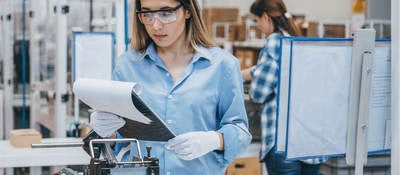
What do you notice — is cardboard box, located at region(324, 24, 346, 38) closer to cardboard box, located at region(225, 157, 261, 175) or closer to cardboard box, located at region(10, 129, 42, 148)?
cardboard box, located at region(225, 157, 261, 175)

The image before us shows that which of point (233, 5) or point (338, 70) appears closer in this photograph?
point (338, 70)

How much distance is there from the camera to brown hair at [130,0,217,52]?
2209 millimetres

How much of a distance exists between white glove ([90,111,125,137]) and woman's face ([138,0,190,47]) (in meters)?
0.31

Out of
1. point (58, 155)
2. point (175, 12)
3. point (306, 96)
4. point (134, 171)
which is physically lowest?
Result: point (58, 155)

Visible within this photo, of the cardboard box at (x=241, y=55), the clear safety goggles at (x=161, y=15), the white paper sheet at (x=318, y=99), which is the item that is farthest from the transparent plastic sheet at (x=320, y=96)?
the cardboard box at (x=241, y=55)

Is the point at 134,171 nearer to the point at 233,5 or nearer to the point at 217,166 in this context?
the point at 217,166

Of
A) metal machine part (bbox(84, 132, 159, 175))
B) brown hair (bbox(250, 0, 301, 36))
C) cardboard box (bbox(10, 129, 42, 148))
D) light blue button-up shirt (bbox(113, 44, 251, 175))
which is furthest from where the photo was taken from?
brown hair (bbox(250, 0, 301, 36))

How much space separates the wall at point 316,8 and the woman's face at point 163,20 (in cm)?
788

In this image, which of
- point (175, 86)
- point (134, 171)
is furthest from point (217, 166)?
point (134, 171)

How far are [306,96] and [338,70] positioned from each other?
0.14m

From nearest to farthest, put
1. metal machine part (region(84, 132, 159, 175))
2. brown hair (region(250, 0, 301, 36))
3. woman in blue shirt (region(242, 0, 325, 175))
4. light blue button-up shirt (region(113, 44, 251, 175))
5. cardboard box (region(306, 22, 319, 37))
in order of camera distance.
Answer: metal machine part (region(84, 132, 159, 175)) → light blue button-up shirt (region(113, 44, 251, 175)) → woman in blue shirt (region(242, 0, 325, 175)) → brown hair (region(250, 0, 301, 36)) → cardboard box (region(306, 22, 319, 37))

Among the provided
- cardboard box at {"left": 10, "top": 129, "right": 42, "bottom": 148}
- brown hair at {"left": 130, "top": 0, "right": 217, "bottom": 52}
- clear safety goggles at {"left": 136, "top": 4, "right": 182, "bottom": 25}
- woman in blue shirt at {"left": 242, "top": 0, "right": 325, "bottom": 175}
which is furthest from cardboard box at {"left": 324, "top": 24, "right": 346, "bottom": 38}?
clear safety goggles at {"left": 136, "top": 4, "right": 182, "bottom": 25}

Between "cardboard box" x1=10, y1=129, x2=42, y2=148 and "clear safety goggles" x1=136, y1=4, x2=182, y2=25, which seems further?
"cardboard box" x1=10, y1=129, x2=42, y2=148

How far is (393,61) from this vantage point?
2.33m
